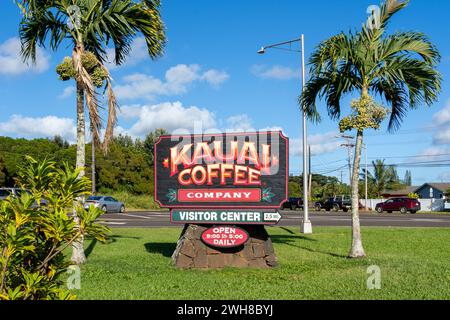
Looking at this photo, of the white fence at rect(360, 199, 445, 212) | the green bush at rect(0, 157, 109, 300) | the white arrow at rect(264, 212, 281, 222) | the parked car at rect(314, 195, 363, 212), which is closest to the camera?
the green bush at rect(0, 157, 109, 300)

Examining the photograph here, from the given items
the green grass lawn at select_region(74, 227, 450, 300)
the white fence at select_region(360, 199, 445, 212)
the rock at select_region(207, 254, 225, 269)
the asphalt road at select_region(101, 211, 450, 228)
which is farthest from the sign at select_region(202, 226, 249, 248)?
the white fence at select_region(360, 199, 445, 212)

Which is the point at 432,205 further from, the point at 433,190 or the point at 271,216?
the point at 271,216

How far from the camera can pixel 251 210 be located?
39.6ft

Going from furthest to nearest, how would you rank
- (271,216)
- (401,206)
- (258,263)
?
1. (401,206)
2. (258,263)
3. (271,216)

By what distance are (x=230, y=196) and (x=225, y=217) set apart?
0.54 metres

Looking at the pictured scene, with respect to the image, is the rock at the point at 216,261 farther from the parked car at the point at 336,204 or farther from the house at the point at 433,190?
the house at the point at 433,190

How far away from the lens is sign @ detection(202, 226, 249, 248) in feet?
39.4

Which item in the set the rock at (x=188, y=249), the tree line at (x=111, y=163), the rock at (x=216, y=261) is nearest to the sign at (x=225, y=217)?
the rock at (x=188, y=249)

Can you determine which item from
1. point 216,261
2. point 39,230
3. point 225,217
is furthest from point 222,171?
point 39,230

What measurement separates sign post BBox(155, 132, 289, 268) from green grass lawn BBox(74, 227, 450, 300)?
0.67m

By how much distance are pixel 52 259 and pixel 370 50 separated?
10.6 m

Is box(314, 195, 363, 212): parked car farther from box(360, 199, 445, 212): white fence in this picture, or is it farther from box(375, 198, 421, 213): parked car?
box(360, 199, 445, 212): white fence

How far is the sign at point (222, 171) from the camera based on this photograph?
12078mm

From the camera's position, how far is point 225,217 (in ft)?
39.9
